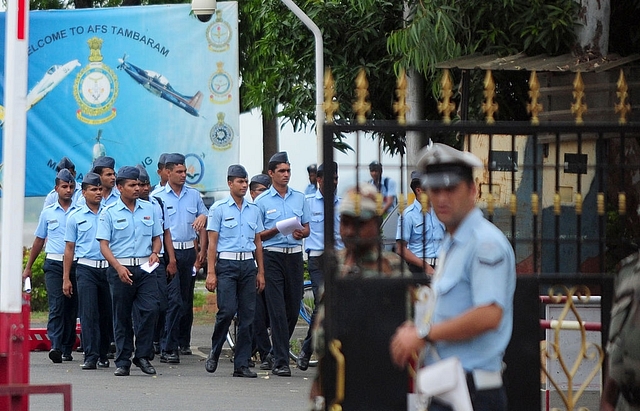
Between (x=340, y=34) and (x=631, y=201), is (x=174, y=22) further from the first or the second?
(x=631, y=201)

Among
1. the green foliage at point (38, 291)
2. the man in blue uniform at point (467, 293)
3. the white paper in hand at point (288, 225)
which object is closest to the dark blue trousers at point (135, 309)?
the white paper in hand at point (288, 225)

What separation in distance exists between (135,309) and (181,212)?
1.93m

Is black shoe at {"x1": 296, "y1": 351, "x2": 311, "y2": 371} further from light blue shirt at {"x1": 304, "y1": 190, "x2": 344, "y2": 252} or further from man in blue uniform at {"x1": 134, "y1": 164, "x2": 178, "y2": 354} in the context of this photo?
man in blue uniform at {"x1": 134, "y1": 164, "x2": 178, "y2": 354}

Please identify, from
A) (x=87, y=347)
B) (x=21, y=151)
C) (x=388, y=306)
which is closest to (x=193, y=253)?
(x=87, y=347)

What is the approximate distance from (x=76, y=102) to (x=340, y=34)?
14.1 ft

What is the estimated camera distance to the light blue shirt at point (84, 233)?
13.1 m

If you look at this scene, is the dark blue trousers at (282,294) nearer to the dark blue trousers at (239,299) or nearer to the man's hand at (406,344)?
the dark blue trousers at (239,299)

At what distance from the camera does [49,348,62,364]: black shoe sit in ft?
45.3

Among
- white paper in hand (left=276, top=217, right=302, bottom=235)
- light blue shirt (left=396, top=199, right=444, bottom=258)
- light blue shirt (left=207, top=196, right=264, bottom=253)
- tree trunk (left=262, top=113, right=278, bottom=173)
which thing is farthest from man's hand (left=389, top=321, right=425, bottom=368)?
tree trunk (left=262, top=113, right=278, bottom=173)

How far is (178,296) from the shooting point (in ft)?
46.5

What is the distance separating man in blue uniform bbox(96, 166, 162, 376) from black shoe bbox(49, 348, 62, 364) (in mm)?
1477

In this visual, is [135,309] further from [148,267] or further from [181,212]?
[181,212]

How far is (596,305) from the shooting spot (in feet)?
26.0

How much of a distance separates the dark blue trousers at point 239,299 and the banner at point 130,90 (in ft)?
21.8
